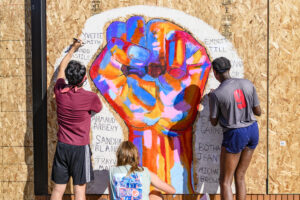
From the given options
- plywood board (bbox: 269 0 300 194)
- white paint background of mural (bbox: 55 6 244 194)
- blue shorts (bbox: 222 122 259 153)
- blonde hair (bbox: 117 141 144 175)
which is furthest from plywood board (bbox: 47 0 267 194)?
blonde hair (bbox: 117 141 144 175)

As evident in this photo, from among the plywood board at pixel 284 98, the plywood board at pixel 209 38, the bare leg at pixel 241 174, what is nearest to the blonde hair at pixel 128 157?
the plywood board at pixel 209 38

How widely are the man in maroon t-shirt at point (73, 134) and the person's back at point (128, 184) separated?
0.74 m

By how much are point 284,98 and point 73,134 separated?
2691mm

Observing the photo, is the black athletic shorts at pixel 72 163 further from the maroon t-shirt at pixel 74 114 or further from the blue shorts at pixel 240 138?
Answer: the blue shorts at pixel 240 138

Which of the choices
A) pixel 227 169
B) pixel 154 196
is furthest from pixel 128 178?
pixel 227 169

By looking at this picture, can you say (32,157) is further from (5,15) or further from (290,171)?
→ (290,171)

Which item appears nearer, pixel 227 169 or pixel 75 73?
pixel 75 73

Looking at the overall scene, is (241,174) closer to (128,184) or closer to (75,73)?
(128,184)

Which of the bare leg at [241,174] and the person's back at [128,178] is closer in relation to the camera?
the person's back at [128,178]

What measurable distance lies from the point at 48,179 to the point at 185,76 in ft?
7.53

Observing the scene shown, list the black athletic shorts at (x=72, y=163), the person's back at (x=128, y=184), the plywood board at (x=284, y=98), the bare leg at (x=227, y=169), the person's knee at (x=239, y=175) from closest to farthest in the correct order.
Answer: the person's back at (x=128, y=184)
the black athletic shorts at (x=72, y=163)
the bare leg at (x=227, y=169)
the person's knee at (x=239, y=175)
the plywood board at (x=284, y=98)

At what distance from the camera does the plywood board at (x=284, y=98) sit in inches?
159

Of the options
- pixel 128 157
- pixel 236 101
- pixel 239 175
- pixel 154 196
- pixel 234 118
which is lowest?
pixel 154 196

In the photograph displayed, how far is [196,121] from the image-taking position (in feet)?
13.6
